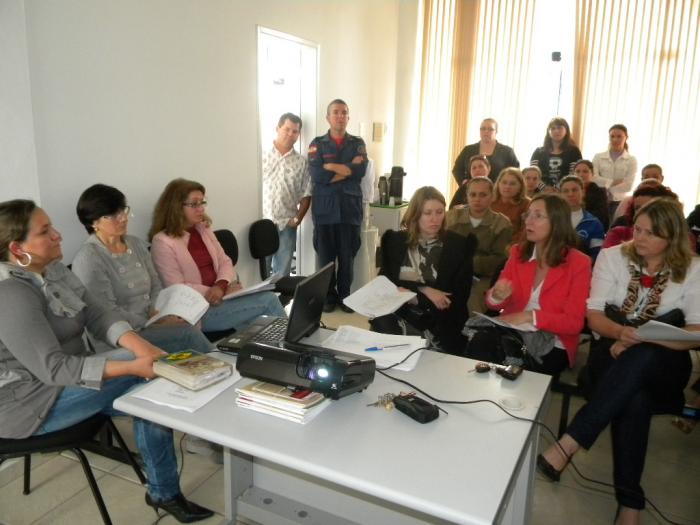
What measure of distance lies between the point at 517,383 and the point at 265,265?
2.59m

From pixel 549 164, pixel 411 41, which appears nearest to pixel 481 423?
pixel 549 164

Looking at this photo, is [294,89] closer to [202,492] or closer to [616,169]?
[616,169]

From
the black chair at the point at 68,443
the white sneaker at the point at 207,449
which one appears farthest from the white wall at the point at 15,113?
the white sneaker at the point at 207,449

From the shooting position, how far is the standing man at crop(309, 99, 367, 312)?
439 centimetres

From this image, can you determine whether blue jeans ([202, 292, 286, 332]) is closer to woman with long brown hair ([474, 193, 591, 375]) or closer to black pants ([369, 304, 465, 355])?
black pants ([369, 304, 465, 355])

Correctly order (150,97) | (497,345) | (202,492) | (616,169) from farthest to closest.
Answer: (616,169)
(150,97)
(497,345)
(202,492)

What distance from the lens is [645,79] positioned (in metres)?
5.54

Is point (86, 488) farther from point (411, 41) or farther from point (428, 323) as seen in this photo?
point (411, 41)

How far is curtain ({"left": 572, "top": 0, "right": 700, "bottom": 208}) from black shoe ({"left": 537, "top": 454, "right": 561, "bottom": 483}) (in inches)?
177

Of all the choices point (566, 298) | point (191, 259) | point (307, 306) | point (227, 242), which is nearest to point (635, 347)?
point (566, 298)

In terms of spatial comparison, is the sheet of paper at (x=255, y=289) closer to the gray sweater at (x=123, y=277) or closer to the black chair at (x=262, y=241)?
the gray sweater at (x=123, y=277)

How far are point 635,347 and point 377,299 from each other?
3.40ft

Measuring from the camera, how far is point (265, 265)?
13.1 ft

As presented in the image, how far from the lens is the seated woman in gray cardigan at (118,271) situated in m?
2.41
